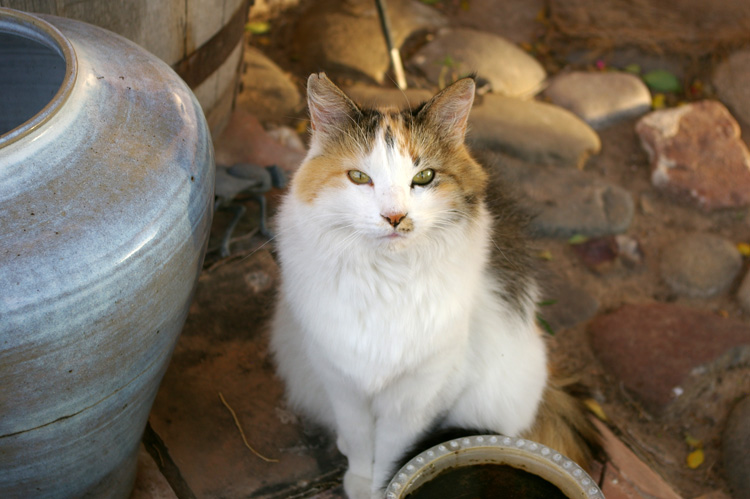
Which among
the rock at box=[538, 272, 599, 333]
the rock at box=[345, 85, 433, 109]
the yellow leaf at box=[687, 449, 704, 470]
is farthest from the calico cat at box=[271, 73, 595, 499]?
the rock at box=[345, 85, 433, 109]

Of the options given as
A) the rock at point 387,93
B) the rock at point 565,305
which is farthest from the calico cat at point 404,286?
the rock at point 387,93

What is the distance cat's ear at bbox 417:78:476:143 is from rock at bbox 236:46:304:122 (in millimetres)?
1963

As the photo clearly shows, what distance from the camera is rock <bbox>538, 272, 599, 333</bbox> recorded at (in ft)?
8.97

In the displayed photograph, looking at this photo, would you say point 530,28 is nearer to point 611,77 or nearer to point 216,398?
point 611,77

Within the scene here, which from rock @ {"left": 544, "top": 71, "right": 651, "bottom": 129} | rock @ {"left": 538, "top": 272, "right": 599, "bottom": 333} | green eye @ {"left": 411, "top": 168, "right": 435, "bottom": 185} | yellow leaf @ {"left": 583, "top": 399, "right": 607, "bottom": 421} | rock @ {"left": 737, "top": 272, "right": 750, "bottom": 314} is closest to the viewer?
green eye @ {"left": 411, "top": 168, "right": 435, "bottom": 185}

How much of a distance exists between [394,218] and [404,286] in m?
0.24

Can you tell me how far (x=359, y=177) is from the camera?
4.79 feet

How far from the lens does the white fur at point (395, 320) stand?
4.79 ft

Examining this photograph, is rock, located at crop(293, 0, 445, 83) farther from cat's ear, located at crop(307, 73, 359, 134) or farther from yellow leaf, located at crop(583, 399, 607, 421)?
cat's ear, located at crop(307, 73, 359, 134)

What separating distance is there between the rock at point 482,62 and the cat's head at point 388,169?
2199mm

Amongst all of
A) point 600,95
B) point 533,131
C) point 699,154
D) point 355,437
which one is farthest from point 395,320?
point 600,95

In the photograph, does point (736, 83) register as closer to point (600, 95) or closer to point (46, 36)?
point (600, 95)

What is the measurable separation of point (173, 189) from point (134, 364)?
0.36 metres

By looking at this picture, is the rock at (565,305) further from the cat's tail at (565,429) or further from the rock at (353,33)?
the rock at (353,33)
